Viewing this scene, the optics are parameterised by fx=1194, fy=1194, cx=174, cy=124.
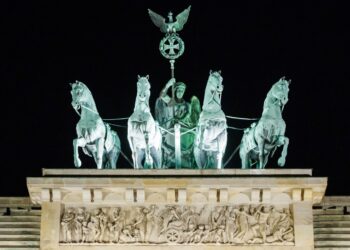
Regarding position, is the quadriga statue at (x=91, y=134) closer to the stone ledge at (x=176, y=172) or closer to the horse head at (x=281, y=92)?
the stone ledge at (x=176, y=172)

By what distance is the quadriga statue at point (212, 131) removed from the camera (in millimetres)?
25469

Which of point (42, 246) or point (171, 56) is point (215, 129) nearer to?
point (171, 56)

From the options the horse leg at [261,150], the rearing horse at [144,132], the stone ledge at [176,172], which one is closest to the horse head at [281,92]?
the horse leg at [261,150]

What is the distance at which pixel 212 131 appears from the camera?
83.6 ft

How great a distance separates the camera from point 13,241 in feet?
82.2

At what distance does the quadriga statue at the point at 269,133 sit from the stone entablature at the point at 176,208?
126cm

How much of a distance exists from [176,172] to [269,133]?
2311 mm

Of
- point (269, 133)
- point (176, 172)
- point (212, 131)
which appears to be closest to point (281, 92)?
point (269, 133)

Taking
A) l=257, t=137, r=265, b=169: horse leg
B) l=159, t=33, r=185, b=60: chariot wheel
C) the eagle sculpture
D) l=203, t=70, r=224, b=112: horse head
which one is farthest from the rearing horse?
the eagle sculpture

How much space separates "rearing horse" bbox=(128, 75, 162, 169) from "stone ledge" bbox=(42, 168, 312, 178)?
35.2 inches

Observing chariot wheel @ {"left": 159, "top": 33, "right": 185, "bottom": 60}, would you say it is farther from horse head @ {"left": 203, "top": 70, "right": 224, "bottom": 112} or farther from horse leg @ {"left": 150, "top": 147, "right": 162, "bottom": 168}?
horse leg @ {"left": 150, "top": 147, "right": 162, "bottom": 168}

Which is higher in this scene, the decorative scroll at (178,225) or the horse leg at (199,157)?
the horse leg at (199,157)

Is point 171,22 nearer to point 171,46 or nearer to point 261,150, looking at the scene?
point 171,46

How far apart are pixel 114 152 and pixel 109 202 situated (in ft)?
7.26
